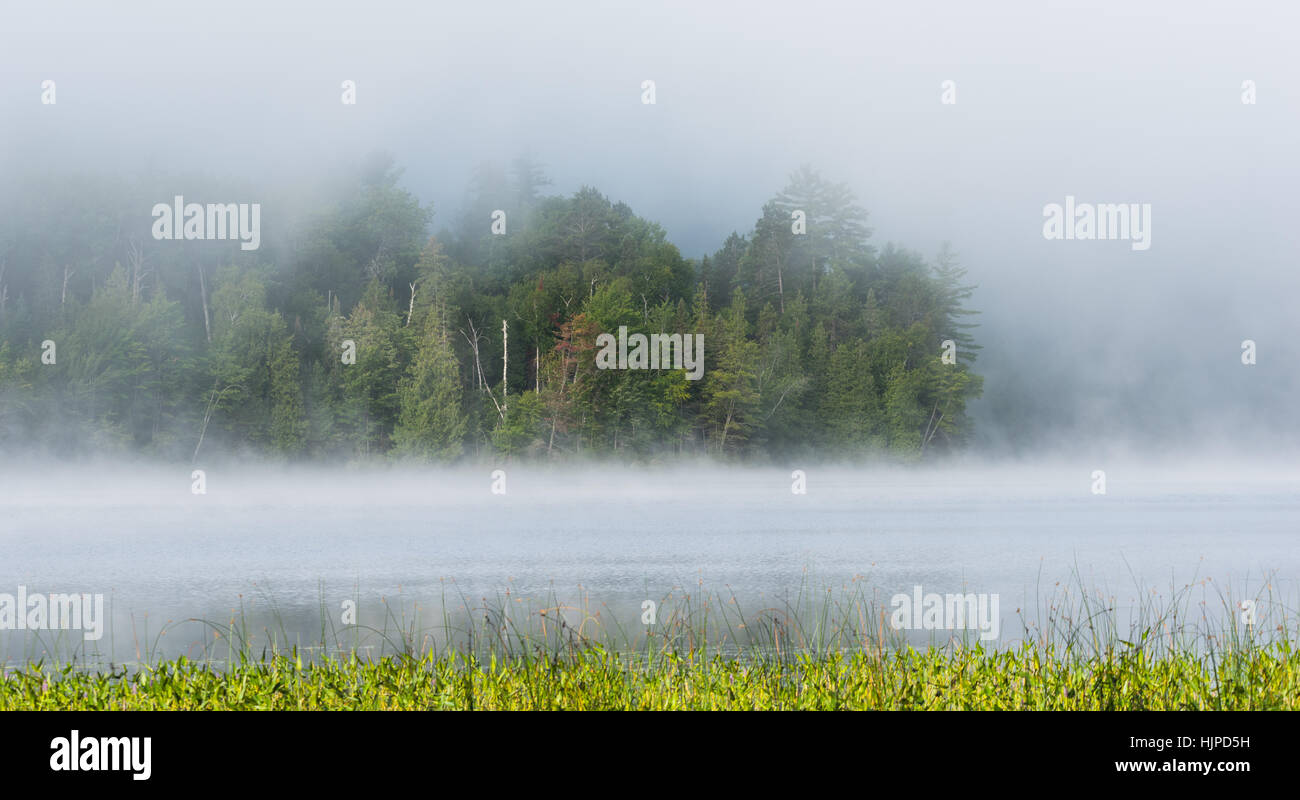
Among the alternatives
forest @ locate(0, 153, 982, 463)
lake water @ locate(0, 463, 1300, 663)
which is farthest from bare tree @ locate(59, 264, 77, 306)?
lake water @ locate(0, 463, 1300, 663)

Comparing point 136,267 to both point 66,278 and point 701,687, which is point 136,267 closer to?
point 66,278

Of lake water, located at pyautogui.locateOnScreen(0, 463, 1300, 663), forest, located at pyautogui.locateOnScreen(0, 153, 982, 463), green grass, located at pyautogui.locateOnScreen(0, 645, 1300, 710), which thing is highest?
forest, located at pyautogui.locateOnScreen(0, 153, 982, 463)

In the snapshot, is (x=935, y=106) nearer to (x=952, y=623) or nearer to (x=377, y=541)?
(x=377, y=541)

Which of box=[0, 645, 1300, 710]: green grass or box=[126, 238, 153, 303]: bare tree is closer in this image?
box=[0, 645, 1300, 710]: green grass

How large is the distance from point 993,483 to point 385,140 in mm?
51277

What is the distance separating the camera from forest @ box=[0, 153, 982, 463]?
214ft

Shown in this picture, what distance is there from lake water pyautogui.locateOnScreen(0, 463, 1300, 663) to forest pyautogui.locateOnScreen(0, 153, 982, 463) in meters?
14.7

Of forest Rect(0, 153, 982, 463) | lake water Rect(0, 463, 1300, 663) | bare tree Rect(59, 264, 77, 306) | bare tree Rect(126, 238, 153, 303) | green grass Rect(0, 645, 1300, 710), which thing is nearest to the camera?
green grass Rect(0, 645, 1300, 710)

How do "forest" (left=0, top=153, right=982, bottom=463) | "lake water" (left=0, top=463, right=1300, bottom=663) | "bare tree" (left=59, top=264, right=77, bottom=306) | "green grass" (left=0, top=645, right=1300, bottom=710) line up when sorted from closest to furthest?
"green grass" (left=0, top=645, right=1300, bottom=710), "lake water" (left=0, top=463, right=1300, bottom=663), "forest" (left=0, top=153, right=982, bottom=463), "bare tree" (left=59, top=264, right=77, bottom=306)

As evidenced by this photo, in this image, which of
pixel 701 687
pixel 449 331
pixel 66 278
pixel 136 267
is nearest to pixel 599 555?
pixel 701 687

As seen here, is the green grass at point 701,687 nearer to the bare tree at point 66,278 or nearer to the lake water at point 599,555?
the lake water at point 599,555

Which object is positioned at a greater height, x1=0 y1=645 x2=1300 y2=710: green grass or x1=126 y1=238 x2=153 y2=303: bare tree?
x1=126 y1=238 x2=153 y2=303: bare tree

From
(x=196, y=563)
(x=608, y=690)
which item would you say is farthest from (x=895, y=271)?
(x=608, y=690)

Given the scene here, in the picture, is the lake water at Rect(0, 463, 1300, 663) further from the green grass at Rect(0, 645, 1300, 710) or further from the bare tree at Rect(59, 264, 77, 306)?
the bare tree at Rect(59, 264, 77, 306)
